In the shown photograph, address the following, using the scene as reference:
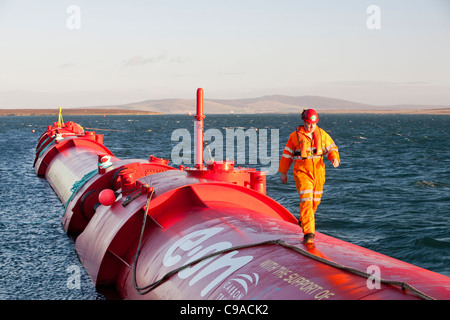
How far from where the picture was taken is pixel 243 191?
1018 cm

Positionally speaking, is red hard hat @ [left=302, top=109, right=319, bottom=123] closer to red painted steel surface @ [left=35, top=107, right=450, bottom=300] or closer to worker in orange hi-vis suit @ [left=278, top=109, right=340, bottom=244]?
worker in orange hi-vis suit @ [left=278, top=109, right=340, bottom=244]

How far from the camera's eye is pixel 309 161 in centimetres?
816

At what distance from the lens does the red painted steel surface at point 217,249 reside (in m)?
5.91

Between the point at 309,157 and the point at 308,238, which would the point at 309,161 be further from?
the point at 308,238

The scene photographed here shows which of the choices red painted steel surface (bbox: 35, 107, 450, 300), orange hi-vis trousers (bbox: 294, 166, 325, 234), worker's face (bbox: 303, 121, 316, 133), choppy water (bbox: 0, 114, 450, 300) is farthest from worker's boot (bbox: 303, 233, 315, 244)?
choppy water (bbox: 0, 114, 450, 300)

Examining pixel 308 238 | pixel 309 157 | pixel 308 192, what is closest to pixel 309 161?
pixel 309 157

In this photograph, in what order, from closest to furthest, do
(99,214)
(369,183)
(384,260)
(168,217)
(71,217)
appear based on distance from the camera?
(384,260)
(168,217)
(99,214)
(71,217)
(369,183)

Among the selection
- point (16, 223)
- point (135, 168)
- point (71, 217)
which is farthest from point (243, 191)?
point (16, 223)

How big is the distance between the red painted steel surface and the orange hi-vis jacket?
64cm

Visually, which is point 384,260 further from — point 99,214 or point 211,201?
point 99,214

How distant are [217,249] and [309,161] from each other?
2.12m

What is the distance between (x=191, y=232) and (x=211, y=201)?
52.5 inches

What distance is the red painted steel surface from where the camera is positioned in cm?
591

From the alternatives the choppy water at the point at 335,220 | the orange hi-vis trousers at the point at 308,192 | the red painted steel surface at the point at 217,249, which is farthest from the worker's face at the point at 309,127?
the choppy water at the point at 335,220
